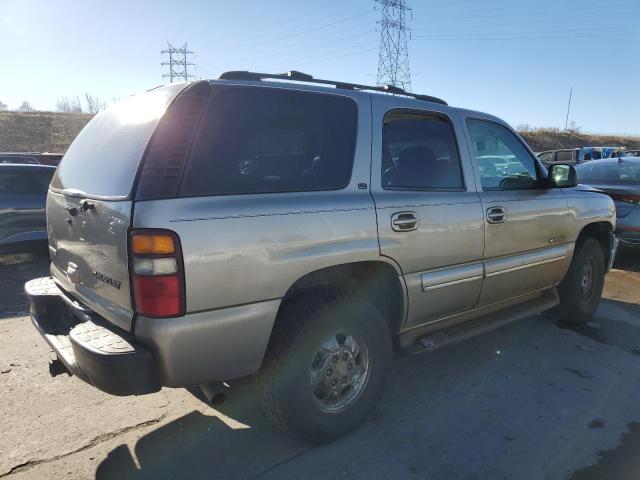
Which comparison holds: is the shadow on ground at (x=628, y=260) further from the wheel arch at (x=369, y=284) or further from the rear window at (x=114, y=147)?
→ the rear window at (x=114, y=147)

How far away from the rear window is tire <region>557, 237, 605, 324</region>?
4.04 metres

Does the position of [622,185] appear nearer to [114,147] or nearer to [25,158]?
[114,147]

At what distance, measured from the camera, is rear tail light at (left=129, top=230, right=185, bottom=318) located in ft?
6.99

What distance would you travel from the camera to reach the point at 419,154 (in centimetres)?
336

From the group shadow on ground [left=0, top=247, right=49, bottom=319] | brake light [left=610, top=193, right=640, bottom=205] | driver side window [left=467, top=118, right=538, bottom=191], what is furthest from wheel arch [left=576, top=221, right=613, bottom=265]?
shadow on ground [left=0, top=247, right=49, bottom=319]

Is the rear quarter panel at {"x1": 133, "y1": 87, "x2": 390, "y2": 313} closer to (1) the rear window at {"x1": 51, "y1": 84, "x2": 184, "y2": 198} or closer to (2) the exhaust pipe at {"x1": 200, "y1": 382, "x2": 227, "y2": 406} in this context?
(1) the rear window at {"x1": 51, "y1": 84, "x2": 184, "y2": 198}

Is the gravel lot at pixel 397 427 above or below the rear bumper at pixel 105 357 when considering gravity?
below

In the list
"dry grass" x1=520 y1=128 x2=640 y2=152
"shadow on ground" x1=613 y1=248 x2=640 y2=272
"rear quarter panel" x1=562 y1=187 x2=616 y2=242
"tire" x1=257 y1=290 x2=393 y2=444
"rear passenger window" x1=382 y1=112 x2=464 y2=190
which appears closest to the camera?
"tire" x1=257 y1=290 x2=393 y2=444

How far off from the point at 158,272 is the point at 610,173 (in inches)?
316

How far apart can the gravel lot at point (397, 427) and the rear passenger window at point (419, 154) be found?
1524mm

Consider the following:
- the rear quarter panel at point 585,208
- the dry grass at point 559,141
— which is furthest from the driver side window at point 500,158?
the dry grass at point 559,141

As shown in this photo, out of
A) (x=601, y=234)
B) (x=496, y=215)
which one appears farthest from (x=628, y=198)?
(x=496, y=215)

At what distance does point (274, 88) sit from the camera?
2648mm

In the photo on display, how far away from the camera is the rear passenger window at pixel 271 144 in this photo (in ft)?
7.65
